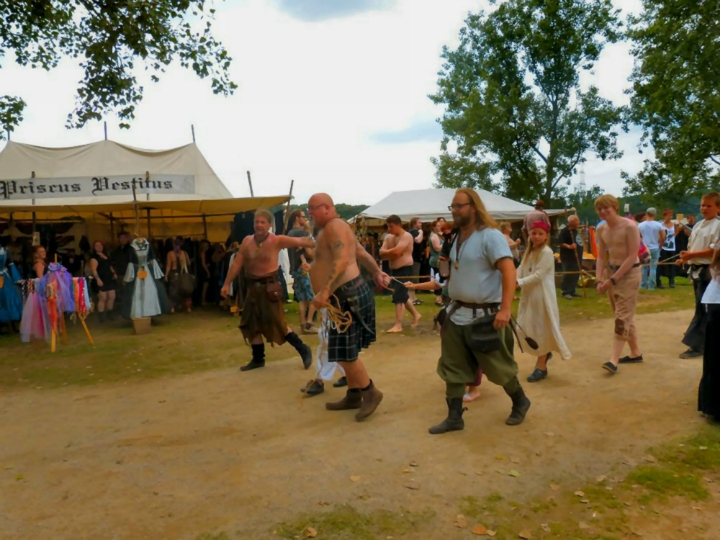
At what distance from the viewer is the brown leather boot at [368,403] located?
15.3 feet

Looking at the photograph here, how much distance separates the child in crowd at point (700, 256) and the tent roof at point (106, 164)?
862 centimetres

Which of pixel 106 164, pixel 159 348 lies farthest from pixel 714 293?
pixel 106 164

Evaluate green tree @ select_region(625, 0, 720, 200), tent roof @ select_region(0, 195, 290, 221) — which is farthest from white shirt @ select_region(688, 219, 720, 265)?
green tree @ select_region(625, 0, 720, 200)

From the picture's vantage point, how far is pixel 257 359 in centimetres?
668

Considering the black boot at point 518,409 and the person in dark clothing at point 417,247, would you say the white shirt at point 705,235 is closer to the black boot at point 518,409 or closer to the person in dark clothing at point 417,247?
the black boot at point 518,409

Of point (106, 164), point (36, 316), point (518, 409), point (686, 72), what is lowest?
point (518, 409)

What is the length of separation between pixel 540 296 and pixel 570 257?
23.3 feet

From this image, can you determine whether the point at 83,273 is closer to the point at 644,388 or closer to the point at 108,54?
the point at 108,54

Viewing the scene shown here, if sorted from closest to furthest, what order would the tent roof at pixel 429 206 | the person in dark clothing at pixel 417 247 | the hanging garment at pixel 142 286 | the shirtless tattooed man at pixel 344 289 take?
1. the shirtless tattooed man at pixel 344 289
2. the hanging garment at pixel 142 286
3. the person in dark clothing at pixel 417 247
4. the tent roof at pixel 429 206

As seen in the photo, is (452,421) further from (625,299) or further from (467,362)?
(625,299)

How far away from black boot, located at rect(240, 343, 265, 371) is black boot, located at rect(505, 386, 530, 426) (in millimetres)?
3107

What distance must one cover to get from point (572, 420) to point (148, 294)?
25.3ft

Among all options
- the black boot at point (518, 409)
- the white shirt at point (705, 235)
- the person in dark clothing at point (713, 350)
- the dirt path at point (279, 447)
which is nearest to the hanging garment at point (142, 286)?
the dirt path at point (279, 447)

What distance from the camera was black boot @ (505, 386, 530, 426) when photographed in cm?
441
